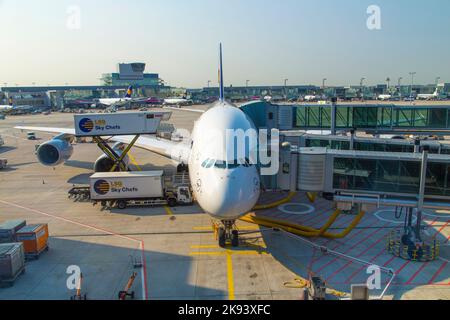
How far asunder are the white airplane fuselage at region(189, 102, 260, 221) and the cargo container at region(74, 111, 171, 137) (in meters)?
11.4

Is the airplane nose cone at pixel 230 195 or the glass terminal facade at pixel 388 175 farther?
the glass terminal facade at pixel 388 175

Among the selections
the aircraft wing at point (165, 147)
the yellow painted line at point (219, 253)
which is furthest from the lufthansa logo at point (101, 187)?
the yellow painted line at point (219, 253)

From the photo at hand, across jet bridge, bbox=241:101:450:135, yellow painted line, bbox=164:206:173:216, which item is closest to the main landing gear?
yellow painted line, bbox=164:206:173:216

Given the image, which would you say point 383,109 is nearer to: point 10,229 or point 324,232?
point 324,232

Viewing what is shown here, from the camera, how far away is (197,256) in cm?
1691

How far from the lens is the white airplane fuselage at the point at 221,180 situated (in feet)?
47.6

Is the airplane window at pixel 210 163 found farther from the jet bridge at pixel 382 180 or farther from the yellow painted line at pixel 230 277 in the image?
the jet bridge at pixel 382 180

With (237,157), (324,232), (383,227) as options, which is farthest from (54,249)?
(383,227)

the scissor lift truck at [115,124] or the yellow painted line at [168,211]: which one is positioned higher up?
the scissor lift truck at [115,124]

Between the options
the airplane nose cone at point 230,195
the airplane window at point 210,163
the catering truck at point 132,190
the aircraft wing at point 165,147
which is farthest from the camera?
the aircraft wing at point 165,147

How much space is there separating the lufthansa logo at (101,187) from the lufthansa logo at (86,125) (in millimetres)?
5752

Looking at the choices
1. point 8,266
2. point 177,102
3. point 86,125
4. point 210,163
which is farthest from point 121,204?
point 177,102

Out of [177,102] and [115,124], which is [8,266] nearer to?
[115,124]
